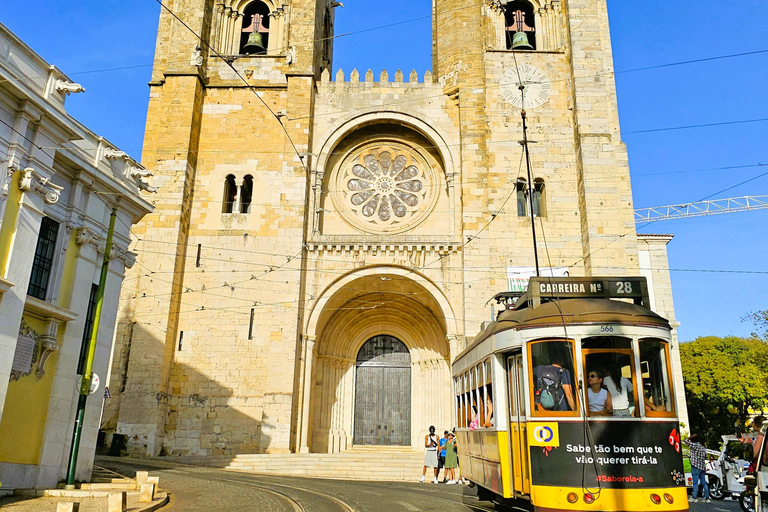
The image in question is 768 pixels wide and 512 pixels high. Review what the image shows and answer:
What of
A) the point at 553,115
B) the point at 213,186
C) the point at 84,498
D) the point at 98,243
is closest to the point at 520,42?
the point at 553,115

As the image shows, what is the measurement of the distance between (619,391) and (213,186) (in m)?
16.6

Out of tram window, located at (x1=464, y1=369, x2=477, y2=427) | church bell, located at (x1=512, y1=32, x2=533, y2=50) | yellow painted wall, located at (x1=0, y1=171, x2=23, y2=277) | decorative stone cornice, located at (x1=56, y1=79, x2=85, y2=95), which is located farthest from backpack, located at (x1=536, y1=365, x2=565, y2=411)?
church bell, located at (x1=512, y1=32, x2=533, y2=50)

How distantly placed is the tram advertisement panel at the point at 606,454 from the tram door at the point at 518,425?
0.16 metres

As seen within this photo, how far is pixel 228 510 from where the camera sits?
325 inches

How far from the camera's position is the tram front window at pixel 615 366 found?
6.29 meters

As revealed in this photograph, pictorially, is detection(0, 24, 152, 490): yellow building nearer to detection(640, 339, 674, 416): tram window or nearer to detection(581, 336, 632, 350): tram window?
detection(581, 336, 632, 350): tram window

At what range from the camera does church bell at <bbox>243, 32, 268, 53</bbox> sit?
2175cm

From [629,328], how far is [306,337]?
13.7m

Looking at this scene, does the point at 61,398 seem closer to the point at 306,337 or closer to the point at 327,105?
the point at 306,337

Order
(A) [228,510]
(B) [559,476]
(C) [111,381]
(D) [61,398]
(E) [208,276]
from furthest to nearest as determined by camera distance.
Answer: (E) [208,276] < (C) [111,381] < (D) [61,398] < (A) [228,510] < (B) [559,476]

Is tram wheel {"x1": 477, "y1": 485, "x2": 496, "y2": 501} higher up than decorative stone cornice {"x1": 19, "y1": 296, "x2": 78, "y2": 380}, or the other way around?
decorative stone cornice {"x1": 19, "y1": 296, "x2": 78, "y2": 380}

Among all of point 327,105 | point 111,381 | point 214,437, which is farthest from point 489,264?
point 111,381

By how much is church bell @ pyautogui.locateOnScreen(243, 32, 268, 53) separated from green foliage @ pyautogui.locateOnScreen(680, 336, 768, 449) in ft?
88.5

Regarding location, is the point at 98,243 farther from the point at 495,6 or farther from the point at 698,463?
the point at 495,6
